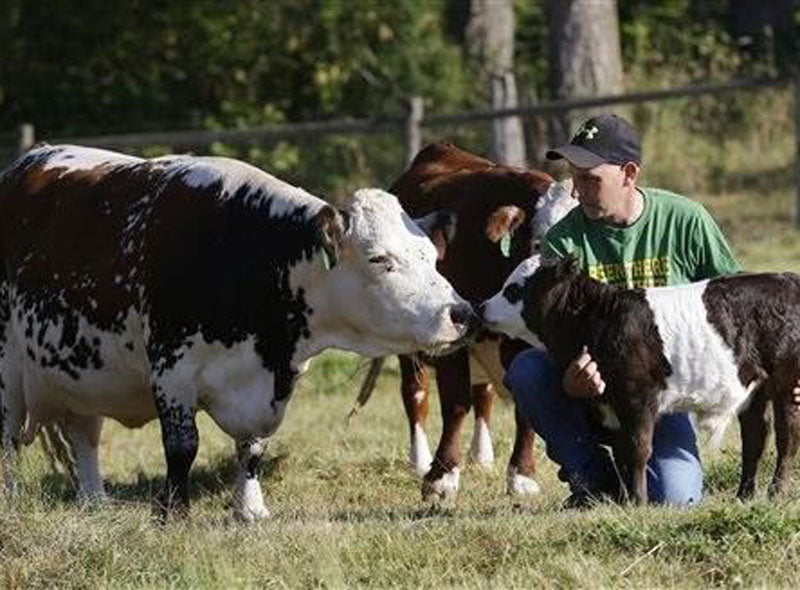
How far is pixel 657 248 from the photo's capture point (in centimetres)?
913

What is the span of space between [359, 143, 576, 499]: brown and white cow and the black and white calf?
170 centimetres

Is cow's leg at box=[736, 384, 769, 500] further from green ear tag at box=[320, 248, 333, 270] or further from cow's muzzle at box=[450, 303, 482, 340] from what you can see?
green ear tag at box=[320, 248, 333, 270]

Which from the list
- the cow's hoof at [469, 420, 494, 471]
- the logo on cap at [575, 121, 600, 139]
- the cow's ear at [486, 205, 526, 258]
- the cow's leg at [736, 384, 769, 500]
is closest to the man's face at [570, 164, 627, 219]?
the logo on cap at [575, 121, 600, 139]

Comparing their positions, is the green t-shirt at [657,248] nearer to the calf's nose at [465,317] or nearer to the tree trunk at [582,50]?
the calf's nose at [465,317]

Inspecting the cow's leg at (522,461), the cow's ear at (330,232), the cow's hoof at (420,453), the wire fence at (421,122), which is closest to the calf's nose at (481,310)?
the cow's ear at (330,232)

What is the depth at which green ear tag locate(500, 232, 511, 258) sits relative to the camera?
33.7ft

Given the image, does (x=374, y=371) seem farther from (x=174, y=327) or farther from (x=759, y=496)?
(x=759, y=496)

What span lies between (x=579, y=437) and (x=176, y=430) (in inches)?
66.9

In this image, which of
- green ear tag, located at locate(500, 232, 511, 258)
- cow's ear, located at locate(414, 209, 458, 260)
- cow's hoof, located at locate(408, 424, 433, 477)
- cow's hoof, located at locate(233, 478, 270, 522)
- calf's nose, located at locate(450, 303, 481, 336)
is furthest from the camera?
cow's hoof, located at locate(408, 424, 433, 477)

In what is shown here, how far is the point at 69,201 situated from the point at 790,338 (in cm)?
350

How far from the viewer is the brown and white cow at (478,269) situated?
10.9 meters

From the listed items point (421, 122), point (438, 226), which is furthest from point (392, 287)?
point (421, 122)

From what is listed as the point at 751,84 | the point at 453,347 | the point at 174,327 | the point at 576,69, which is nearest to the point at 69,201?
the point at 174,327

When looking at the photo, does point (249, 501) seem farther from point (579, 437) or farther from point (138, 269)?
point (579, 437)
